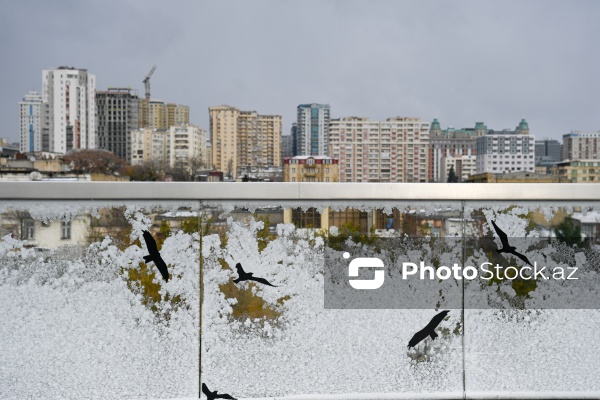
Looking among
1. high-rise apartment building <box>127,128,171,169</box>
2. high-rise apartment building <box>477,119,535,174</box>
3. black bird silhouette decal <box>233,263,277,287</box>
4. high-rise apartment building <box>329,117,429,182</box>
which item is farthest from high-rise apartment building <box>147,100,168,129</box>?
black bird silhouette decal <box>233,263,277,287</box>

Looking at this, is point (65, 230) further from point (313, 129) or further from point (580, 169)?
point (313, 129)

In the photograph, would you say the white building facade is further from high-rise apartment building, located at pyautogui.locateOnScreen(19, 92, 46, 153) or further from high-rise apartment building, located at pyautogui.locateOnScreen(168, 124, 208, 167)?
high-rise apartment building, located at pyautogui.locateOnScreen(19, 92, 46, 153)

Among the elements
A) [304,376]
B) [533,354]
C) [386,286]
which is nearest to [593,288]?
[533,354]

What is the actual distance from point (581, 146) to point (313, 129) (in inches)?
1073

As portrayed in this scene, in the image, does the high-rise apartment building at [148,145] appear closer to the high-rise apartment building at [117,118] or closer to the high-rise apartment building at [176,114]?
the high-rise apartment building at [117,118]

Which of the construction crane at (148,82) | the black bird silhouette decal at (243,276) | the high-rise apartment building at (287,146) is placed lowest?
the black bird silhouette decal at (243,276)

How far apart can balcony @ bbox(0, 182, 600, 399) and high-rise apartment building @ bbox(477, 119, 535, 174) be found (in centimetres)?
6428

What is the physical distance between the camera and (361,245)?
253cm

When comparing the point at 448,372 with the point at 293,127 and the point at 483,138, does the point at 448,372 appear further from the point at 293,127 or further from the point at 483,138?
the point at 483,138

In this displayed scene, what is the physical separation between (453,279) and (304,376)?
699mm

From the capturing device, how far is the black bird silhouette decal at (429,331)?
2561 mm

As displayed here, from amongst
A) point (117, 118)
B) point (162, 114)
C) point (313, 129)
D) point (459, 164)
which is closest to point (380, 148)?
point (313, 129)

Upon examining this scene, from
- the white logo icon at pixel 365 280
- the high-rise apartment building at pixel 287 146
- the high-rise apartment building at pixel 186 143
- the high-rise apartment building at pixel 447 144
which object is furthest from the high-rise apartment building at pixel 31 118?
the white logo icon at pixel 365 280

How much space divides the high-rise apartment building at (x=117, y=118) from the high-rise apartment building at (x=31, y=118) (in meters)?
6.00
